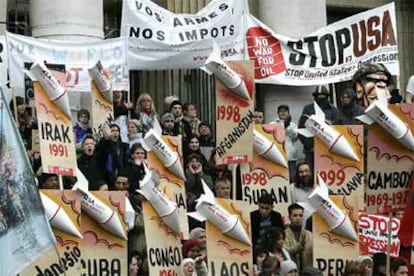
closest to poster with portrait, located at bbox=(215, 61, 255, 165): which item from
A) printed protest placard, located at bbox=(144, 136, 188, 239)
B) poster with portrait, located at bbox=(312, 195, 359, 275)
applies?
printed protest placard, located at bbox=(144, 136, 188, 239)

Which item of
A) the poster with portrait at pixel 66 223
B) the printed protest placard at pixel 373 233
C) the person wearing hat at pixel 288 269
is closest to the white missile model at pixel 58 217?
the poster with portrait at pixel 66 223

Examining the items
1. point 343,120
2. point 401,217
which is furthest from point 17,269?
point 343,120

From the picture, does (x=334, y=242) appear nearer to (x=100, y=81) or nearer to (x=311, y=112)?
(x=100, y=81)

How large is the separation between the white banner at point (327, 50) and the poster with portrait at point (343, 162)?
5.08m

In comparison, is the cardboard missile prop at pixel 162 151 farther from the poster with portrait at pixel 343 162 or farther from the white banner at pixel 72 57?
the white banner at pixel 72 57

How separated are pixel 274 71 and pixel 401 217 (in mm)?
6113

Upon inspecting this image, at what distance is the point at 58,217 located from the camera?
1131 centimetres

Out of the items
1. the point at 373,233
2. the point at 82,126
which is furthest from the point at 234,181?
the point at 82,126

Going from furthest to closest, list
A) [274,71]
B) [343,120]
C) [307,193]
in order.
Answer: [274,71] → [343,120] → [307,193]

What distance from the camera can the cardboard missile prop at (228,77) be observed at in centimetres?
1366

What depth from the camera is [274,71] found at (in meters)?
18.3

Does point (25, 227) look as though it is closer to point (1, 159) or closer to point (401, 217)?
point (1, 159)

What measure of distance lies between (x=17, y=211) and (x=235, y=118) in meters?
4.66

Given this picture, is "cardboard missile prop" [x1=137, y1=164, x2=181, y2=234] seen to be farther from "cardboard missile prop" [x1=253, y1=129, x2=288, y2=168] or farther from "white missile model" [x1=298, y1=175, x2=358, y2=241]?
"cardboard missile prop" [x1=253, y1=129, x2=288, y2=168]
